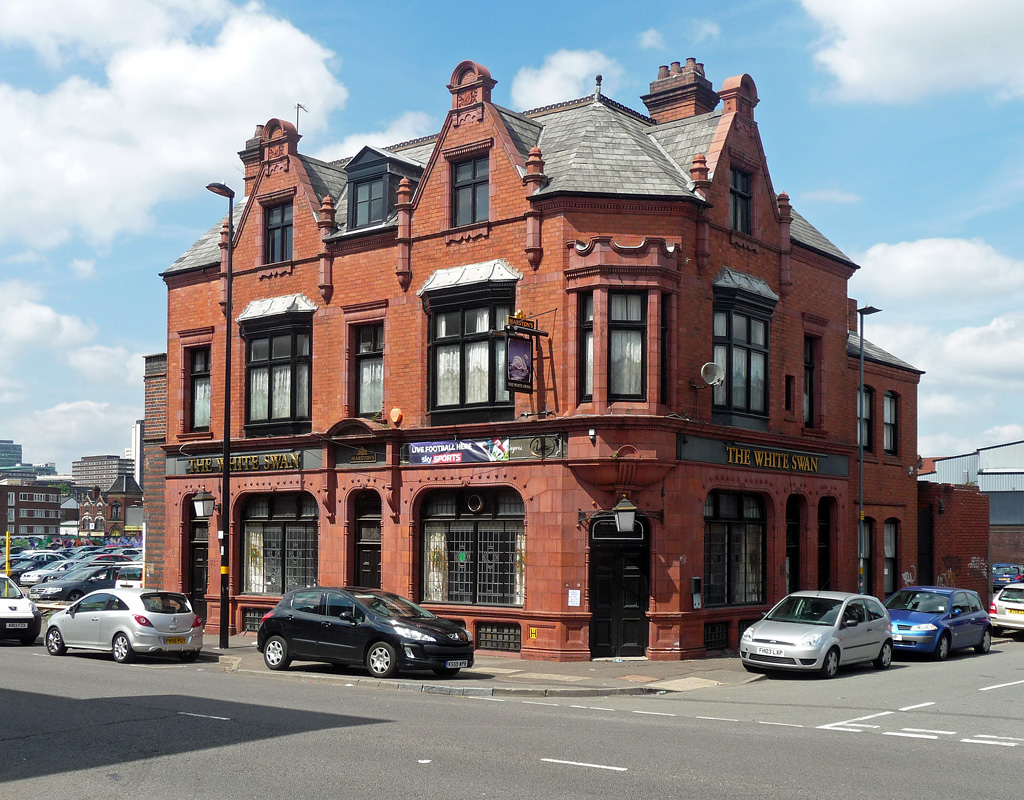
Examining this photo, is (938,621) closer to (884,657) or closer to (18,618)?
(884,657)

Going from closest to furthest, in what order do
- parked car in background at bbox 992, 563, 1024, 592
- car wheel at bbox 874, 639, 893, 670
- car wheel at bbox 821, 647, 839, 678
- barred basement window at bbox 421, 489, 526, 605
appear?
car wheel at bbox 821, 647, 839, 678 < car wheel at bbox 874, 639, 893, 670 < barred basement window at bbox 421, 489, 526, 605 < parked car in background at bbox 992, 563, 1024, 592

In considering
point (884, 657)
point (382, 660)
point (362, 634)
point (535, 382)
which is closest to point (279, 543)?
point (535, 382)

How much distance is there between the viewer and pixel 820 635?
2030cm

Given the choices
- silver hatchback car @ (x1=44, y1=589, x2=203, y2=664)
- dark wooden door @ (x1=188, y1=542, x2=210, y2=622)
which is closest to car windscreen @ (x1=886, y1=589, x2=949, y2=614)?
silver hatchback car @ (x1=44, y1=589, x2=203, y2=664)

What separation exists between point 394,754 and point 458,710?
397 centimetres

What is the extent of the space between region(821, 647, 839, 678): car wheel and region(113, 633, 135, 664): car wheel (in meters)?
13.9

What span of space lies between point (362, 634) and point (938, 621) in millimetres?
13371

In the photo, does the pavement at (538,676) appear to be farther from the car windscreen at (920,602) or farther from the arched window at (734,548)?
the car windscreen at (920,602)

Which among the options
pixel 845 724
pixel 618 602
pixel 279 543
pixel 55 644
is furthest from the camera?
pixel 279 543

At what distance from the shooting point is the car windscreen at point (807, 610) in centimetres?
2100

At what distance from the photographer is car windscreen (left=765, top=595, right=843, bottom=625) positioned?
68.9 feet

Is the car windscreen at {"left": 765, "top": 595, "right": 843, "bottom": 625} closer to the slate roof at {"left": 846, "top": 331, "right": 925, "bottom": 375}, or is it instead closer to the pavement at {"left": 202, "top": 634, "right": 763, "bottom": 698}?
the pavement at {"left": 202, "top": 634, "right": 763, "bottom": 698}

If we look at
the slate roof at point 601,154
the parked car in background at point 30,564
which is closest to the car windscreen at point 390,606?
the slate roof at point 601,154

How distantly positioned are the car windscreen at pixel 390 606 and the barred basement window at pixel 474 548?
4.10 metres
